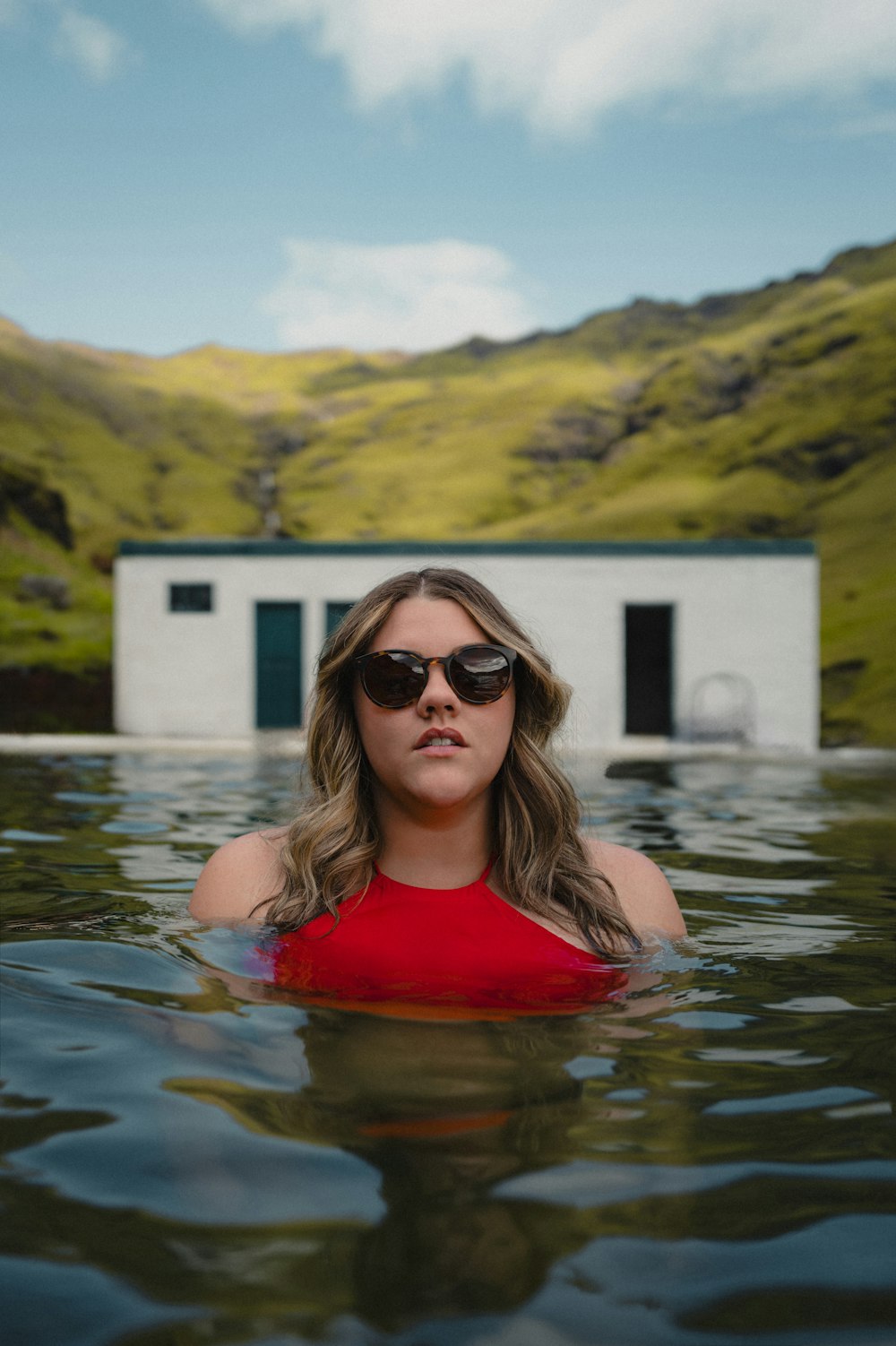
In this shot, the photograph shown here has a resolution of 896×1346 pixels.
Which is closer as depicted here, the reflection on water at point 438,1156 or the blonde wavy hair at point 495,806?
the reflection on water at point 438,1156

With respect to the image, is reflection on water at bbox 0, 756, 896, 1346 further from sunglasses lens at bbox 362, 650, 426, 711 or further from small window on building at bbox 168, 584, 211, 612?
small window on building at bbox 168, 584, 211, 612

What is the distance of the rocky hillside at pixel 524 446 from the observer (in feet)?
236

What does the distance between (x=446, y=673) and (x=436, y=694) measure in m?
0.06

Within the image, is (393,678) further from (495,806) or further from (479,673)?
(495,806)

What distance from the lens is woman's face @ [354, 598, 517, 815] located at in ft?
9.18

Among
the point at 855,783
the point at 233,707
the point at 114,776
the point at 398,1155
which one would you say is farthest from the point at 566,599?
the point at 398,1155

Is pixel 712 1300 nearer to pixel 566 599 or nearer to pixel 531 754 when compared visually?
pixel 531 754

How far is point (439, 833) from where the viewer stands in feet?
9.84

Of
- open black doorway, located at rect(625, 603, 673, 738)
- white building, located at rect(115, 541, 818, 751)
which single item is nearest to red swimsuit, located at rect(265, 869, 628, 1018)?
white building, located at rect(115, 541, 818, 751)

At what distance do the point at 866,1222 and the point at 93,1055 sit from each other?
1631 mm

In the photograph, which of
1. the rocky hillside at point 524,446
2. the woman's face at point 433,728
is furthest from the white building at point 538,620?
the rocky hillside at point 524,446

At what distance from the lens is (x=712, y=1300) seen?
5.44 feet

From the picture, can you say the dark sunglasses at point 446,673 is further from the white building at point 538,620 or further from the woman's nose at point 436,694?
the white building at point 538,620

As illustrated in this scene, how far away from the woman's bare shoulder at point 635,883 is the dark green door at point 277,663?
16064 millimetres
